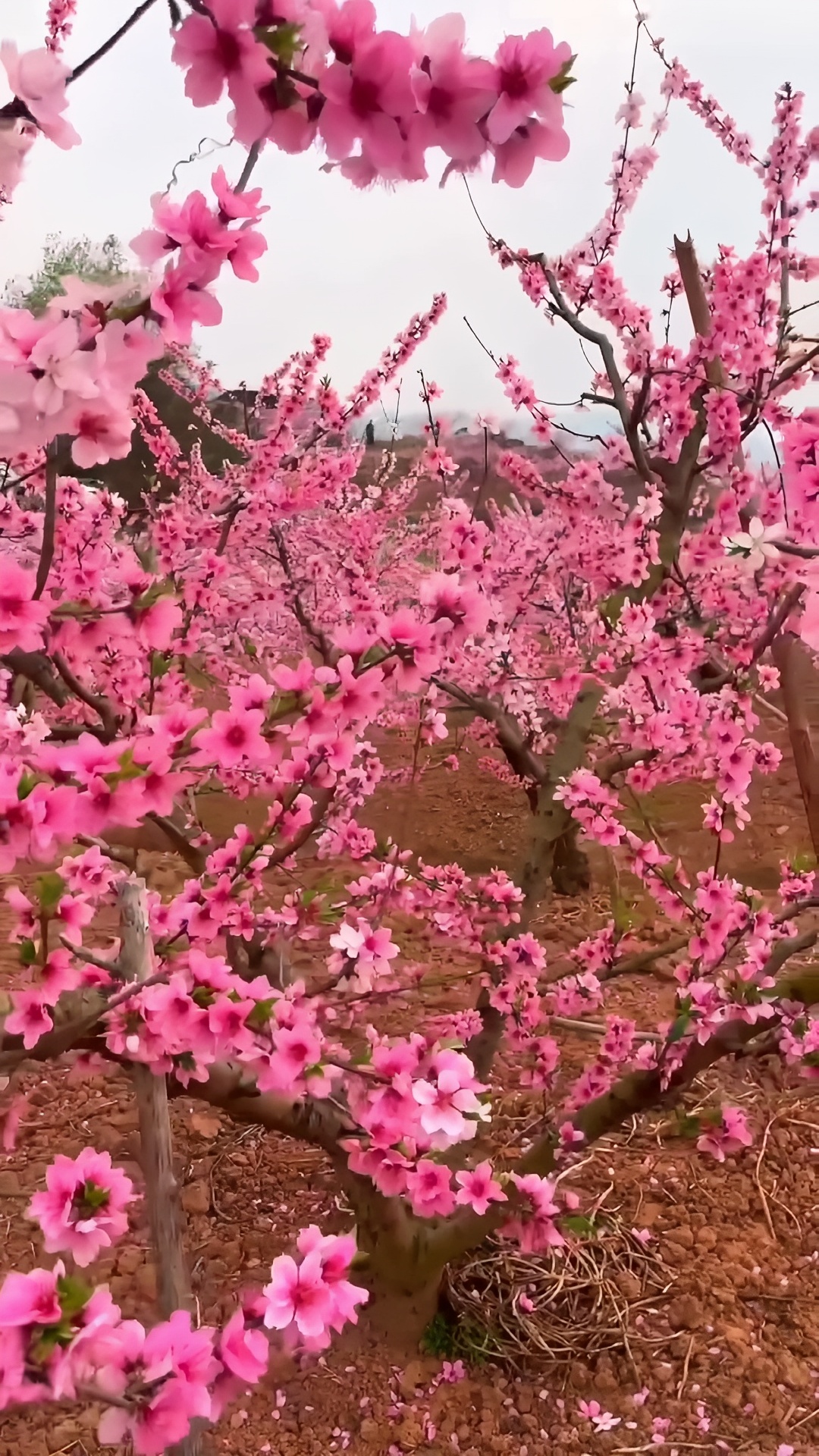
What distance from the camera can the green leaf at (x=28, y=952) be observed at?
0.76 metres

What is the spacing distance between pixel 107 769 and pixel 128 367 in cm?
31

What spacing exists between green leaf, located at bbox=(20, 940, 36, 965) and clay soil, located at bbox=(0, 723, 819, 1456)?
705mm

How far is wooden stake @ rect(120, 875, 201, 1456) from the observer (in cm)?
97

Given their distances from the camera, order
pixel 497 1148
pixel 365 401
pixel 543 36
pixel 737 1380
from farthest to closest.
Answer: pixel 365 401 < pixel 497 1148 < pixel 737 1380 < pixel 543 36

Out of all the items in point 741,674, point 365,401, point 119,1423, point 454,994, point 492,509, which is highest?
point 492,509

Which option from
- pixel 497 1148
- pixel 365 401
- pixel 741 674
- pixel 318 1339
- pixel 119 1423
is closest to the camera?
pixel 119 1423

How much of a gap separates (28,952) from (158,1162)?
42 cm

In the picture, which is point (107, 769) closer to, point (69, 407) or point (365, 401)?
point (69, 407)

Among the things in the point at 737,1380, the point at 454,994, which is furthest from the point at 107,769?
the point at 454,994

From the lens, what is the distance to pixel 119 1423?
584 millimetres

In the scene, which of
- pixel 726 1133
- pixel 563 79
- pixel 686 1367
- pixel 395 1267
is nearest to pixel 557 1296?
pixel 686 1367

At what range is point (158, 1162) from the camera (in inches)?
40.7

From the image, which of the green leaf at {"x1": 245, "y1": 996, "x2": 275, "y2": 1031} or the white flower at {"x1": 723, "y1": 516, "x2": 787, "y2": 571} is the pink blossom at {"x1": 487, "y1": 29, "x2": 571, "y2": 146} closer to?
the white flower at {"x1": 723, "y1": 516, "x2": 787, "y2": 571}

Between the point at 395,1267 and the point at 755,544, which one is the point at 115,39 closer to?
the point at 755,544
